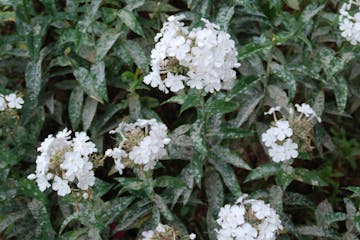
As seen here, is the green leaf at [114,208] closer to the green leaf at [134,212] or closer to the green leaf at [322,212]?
the green leaf at [134,212]

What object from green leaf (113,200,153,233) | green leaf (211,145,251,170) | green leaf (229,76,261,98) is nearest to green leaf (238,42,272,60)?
green leaf (229,76,261,98)

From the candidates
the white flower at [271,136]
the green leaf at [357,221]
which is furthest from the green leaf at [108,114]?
the green leaf at [357,221]

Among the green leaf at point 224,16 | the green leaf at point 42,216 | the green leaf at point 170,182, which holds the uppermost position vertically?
the green leaf at point 224,16

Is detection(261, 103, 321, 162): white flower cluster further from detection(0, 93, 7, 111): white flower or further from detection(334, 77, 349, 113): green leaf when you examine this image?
detection(0, 93, 7, 111): white flower

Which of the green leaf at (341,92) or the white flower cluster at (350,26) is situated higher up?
the white flower cluster at (350,26)

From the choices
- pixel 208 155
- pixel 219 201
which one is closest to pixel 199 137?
pixel 208 155

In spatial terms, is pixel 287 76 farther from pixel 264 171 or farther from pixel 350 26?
pixel 264 171

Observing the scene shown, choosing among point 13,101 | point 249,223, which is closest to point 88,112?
point 13,101

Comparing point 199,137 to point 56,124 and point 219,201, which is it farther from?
point 56,124

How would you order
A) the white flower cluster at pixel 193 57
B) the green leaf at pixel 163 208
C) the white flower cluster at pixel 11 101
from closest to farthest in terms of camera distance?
the white flower cluster at pixel 193 57
the green leaf at pixel 163 208
the white flower cluster at pixel 11 101
